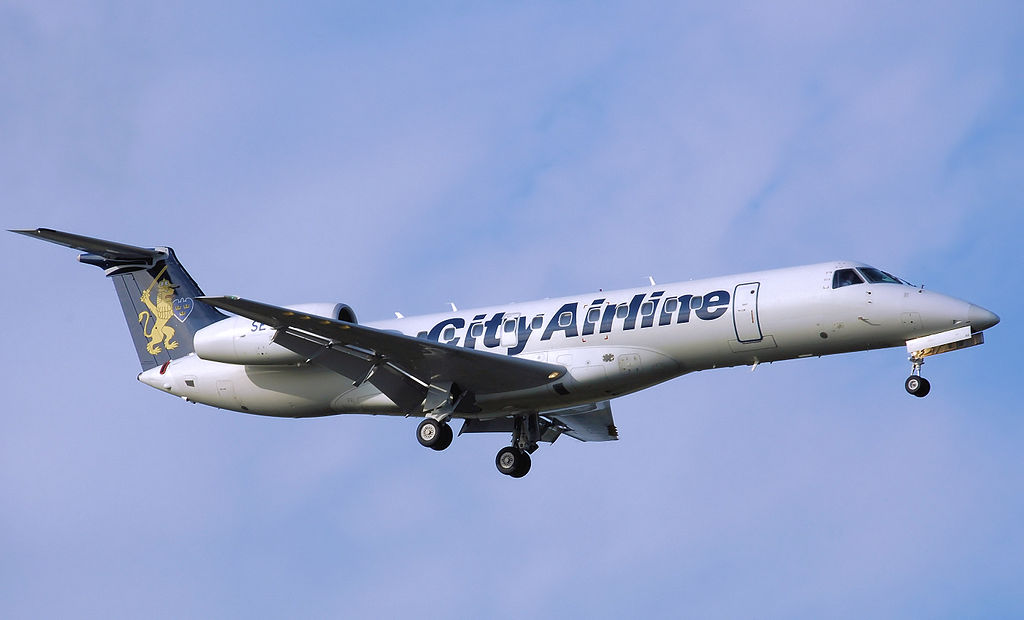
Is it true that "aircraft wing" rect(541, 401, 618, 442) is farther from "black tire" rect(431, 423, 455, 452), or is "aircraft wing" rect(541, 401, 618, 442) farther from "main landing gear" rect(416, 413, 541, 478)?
"black tire" rect(431, 423, 455, 452)

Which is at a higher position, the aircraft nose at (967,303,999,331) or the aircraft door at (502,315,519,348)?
the aircraft door at (502,315,519,348)

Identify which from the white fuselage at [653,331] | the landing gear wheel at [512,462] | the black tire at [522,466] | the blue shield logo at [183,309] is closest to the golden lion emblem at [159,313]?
the blue shield logo at [183,309]

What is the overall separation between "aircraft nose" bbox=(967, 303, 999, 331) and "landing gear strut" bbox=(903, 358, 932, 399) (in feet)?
3.76

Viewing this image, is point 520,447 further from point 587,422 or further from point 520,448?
point 587,422

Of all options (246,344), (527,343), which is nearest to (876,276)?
(527,343)

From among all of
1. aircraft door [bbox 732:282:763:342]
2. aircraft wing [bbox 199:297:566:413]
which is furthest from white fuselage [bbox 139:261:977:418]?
aircraft wing [bbox 199:297:566:413]

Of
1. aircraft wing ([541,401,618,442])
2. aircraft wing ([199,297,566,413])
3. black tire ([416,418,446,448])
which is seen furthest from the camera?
aircraft wing ([541,401,618,442])

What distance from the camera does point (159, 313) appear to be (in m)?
31.3

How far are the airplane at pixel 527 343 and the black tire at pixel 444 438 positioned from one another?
0.04 meters

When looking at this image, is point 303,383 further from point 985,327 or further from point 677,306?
point 985,327

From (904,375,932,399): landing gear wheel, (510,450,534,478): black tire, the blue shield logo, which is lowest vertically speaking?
(904,375,932,399): landing gear wheel

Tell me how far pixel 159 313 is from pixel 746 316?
44.6 feet

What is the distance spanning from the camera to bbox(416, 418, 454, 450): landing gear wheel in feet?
90.8

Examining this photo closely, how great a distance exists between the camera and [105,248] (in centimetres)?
2930
